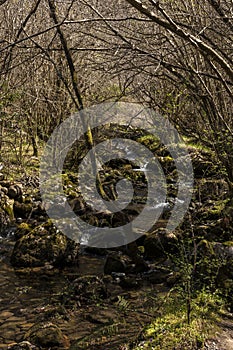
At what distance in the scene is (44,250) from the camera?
724 centimetres

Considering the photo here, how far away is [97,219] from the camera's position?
8.84 meters

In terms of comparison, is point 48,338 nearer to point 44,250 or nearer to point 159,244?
point 44,250

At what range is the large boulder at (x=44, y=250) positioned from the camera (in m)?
7.11

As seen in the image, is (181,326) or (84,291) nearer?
(181,326)

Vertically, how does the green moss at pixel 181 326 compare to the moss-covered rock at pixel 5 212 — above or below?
below

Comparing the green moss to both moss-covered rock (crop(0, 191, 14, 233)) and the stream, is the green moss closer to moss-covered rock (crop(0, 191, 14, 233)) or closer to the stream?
the stream

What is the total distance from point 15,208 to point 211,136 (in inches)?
209

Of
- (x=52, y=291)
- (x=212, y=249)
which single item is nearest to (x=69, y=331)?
(x=52, y=291)

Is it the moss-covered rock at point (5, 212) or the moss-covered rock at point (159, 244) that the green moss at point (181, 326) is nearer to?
the moss-covered rock at point (159, 244)

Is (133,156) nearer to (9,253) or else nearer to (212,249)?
(9,253)

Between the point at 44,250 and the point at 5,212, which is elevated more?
the point at 5,212

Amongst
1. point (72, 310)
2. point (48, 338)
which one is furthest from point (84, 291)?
point (48, 338)

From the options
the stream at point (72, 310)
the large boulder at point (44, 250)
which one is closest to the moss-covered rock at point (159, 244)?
the stream at point (72, 310)

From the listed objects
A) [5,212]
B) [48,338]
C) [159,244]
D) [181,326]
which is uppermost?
[5,212]
